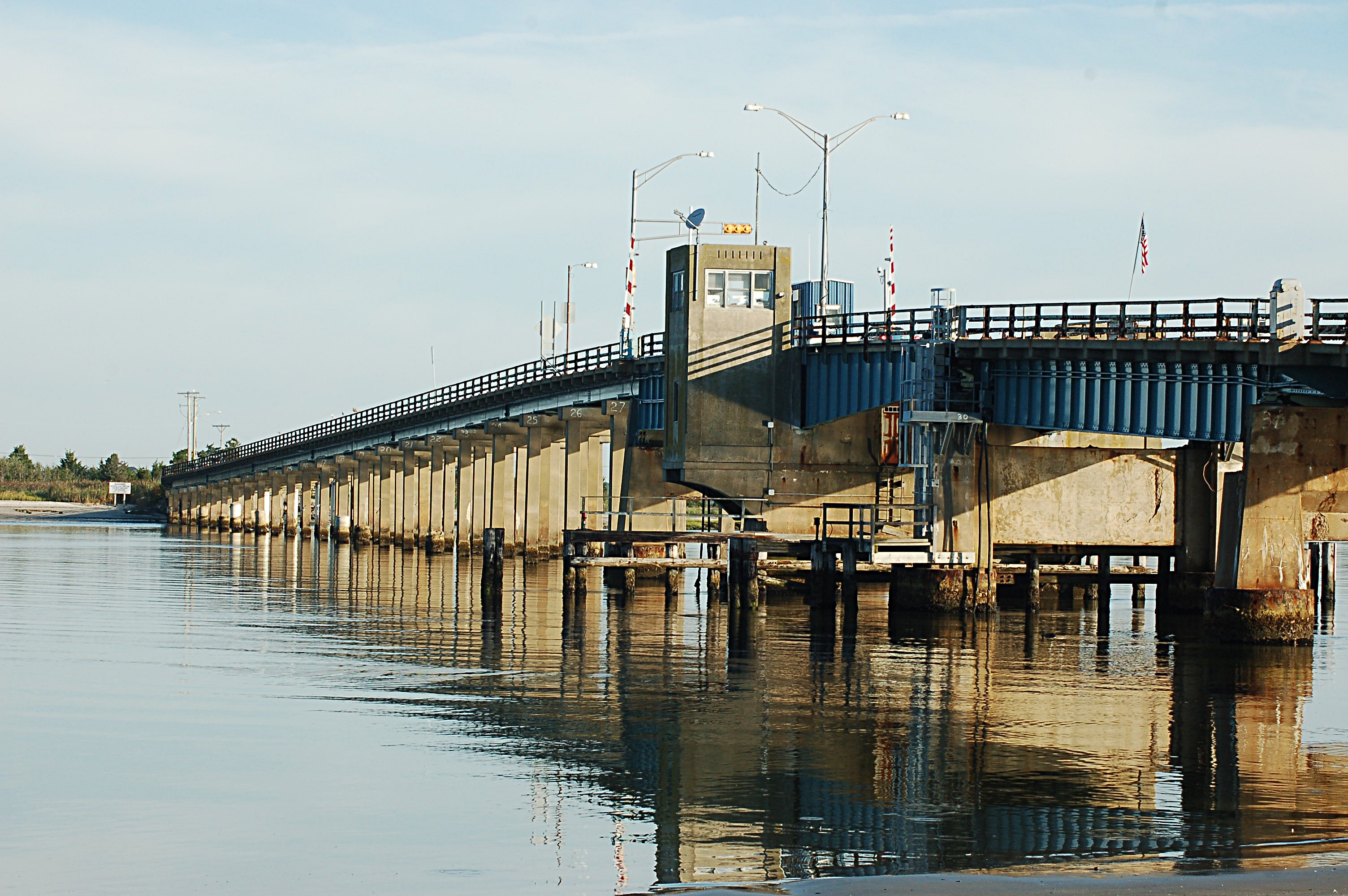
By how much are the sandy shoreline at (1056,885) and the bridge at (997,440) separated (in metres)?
22.2

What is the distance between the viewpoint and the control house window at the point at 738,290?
2021 inches

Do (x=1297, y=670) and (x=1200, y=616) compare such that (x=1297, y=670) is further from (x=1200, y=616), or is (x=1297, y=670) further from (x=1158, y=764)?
(x=1200, y=616)

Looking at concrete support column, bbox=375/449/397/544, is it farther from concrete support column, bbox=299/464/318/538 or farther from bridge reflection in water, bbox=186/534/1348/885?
bridge reflection in water, bbox=186/534/1348/885

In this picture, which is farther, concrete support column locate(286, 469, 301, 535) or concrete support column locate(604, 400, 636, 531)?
concrete support column locate(286, 469, 301, 535)

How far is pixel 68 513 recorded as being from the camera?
581 ft

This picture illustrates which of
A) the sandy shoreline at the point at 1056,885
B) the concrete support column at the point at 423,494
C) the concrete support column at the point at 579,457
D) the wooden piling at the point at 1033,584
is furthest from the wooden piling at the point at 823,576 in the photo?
the concrete support column at the point at 423,494

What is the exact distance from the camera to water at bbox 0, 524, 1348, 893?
607 inches

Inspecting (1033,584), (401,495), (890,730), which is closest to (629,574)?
(1033,584)

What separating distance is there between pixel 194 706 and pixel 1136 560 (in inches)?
1467

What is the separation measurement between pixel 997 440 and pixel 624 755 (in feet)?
88.8

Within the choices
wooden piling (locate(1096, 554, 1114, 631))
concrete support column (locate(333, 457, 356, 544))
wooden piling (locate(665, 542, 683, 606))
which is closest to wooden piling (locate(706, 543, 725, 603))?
wooden piling (locate(665, 542, 683, 606))

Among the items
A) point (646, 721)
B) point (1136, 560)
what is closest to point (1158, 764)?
point (646, 721)

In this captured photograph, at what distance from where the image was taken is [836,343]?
49.9 m

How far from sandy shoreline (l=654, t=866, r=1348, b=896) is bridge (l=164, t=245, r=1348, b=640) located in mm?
22229
